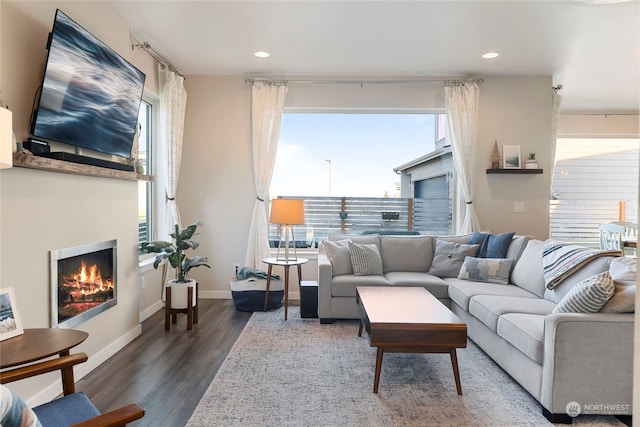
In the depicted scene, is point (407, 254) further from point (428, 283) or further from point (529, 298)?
point (529, 298)

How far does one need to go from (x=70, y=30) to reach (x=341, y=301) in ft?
10.0

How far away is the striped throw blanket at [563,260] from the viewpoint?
2879 millimetres

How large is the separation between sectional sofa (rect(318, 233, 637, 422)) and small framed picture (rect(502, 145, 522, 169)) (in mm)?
1100

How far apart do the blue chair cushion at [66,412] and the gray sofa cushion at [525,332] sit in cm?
228

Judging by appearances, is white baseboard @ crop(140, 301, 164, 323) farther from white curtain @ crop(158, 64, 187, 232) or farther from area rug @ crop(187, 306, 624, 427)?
area rug @ crop(187, 306, 624, 427)

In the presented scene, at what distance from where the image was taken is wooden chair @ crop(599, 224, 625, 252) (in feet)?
17.9

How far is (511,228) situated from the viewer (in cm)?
488

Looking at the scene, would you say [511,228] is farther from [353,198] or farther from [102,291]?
[102,291]

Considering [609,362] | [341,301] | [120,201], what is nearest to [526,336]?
[609,362]

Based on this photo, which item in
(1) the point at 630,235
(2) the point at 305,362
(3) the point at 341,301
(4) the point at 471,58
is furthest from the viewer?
(1) the point at 630,235

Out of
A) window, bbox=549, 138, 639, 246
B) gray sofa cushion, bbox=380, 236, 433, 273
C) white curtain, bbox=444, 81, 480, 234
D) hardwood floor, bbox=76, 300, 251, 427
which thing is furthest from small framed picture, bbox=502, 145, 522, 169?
hardwood floor, bbox=76, 300, 251, 427

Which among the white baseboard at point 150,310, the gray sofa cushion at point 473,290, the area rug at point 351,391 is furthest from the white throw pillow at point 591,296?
the white baseboard at point 150,310

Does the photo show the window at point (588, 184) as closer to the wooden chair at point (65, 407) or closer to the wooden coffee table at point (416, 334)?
the wooden coffee table at point (416, 334)

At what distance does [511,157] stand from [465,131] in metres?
0.67
